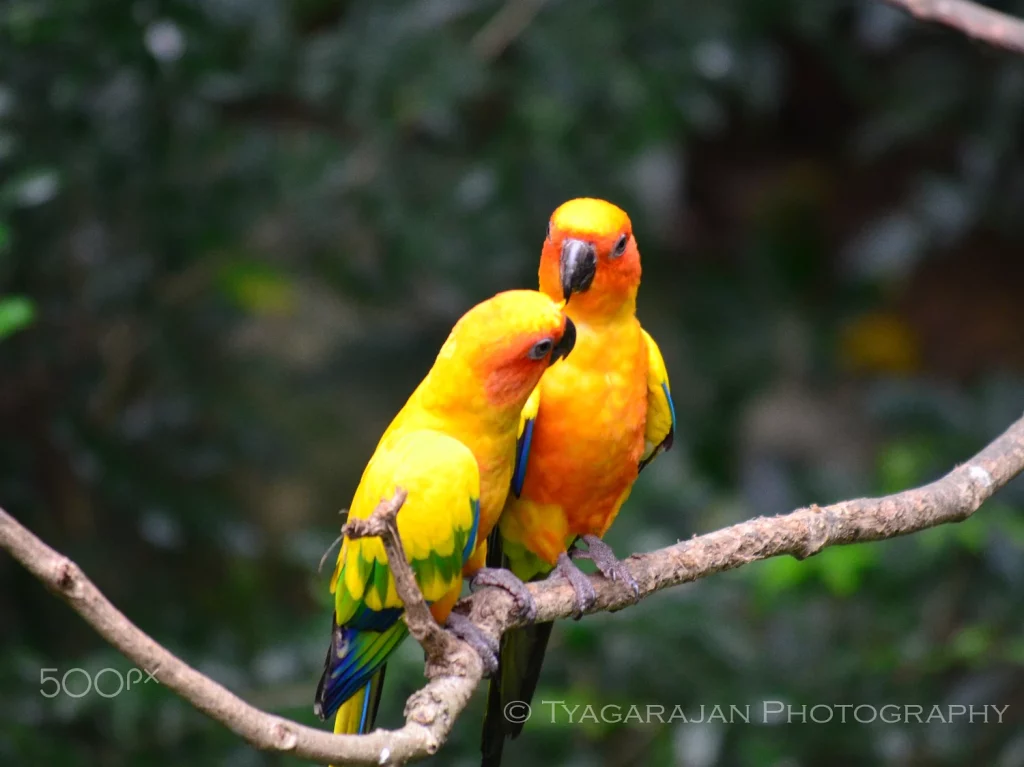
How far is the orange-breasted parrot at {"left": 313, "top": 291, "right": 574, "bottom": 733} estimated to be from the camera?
5.97ft

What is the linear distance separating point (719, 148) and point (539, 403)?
13.9 feet

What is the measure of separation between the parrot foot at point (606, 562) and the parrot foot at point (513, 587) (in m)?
0.21

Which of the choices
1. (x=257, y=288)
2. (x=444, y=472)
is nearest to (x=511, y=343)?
(x=444, y=472)

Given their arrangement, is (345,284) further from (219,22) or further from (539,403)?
(539,403)

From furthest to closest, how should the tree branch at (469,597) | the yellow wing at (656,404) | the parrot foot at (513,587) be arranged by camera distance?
the yellow wing at (656,404) → the parrot foot at (513,587) → the tree branch at (469,597)

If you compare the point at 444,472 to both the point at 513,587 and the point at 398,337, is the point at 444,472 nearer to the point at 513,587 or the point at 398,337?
the point at 513,587

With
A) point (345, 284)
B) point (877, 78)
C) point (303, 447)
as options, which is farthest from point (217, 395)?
point (877, 78)

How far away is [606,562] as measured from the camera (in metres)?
2.13

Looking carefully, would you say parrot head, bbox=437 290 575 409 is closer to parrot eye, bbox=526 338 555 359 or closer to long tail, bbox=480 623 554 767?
parrot eye, bbox=526 338 555 359

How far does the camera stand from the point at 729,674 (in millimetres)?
3232

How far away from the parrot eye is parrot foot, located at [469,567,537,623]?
0.38m

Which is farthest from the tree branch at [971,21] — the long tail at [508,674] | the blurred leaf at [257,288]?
the blurred leaf at [257,288]

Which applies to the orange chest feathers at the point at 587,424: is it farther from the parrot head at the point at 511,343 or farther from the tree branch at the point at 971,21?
the tree branch at the point at 971,21

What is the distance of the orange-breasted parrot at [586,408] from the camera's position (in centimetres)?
206
